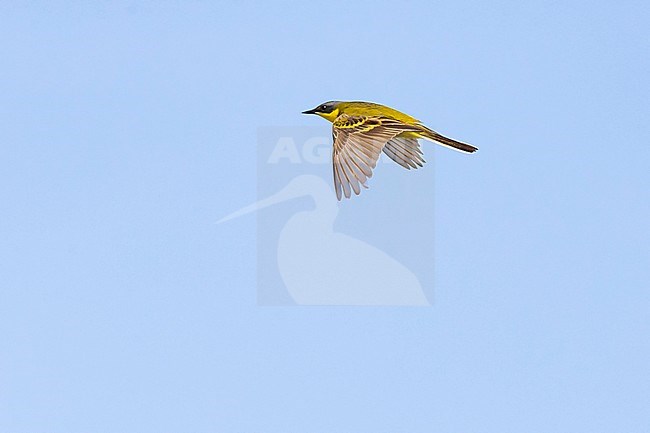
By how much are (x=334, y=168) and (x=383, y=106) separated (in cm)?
137

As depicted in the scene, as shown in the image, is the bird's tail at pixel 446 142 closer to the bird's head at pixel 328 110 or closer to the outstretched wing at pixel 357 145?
the outstretched wing at pixel 357 145

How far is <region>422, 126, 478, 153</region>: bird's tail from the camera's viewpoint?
7.88 meters

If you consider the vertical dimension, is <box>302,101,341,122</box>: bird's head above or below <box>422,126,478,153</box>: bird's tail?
above

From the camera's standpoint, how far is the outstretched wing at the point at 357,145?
735cm

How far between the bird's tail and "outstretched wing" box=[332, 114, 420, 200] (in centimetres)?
10

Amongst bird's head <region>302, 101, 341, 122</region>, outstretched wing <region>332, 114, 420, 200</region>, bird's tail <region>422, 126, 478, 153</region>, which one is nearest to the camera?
outstretched wing <region>332, 114, 420, 200</region>

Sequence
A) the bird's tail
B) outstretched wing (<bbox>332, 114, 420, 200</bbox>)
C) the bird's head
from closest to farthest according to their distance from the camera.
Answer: outstretched wing (<bbox>332, 114, 420, 200</bbox>) < the bird's tail < the bird's head

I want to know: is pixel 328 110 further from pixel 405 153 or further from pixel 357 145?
pixel 357 145

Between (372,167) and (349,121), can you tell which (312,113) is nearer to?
(349,121)

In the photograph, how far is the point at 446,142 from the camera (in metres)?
8.12

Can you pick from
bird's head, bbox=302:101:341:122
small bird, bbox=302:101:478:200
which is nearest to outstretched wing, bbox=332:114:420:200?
small bird, bbox=302:101:478:200

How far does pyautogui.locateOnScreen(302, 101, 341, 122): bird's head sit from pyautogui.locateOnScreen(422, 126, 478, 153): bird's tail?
87 centimetres

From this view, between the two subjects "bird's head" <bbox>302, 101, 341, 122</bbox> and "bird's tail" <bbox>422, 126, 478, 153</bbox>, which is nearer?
"bird's tail" <bbox>422, 126, 478, 153</bbox>

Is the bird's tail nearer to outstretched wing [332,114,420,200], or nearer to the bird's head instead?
outstretched wing [332,114,420,200]
